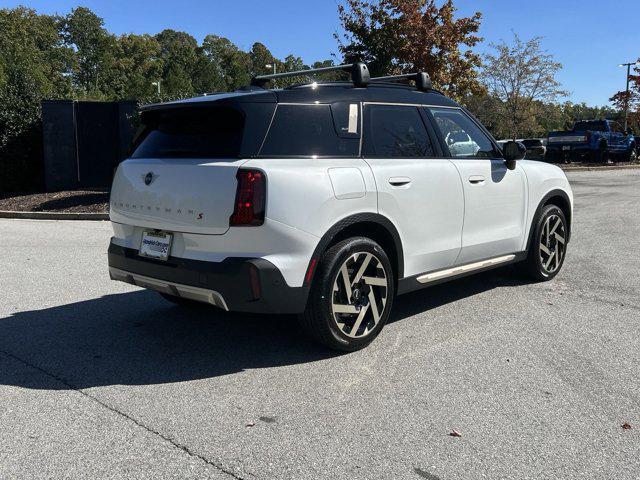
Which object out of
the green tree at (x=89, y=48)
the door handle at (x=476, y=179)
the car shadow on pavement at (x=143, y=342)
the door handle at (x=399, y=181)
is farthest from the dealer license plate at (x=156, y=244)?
the green tree at (x=89, y=48)

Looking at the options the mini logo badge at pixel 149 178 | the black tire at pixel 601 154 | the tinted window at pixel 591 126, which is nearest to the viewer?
the mini logo badge at pixel 149 178

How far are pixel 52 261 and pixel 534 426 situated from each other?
21.0 feet

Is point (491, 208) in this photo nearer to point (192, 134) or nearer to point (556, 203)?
point (556, 203)

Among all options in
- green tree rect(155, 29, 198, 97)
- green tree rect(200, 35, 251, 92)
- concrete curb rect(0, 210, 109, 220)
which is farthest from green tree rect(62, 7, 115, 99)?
concrete curb rect(0, 210, 109, 220)

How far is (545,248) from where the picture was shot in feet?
20.6

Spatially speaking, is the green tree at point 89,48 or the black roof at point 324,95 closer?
the black roof at point 324,95

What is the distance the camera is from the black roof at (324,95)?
403 centimetres

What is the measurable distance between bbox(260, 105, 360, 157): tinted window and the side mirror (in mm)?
1868

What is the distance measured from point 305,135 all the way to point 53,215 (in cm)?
1007

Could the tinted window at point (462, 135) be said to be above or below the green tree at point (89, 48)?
below

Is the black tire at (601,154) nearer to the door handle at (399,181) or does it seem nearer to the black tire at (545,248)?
the black tire at (545,248)

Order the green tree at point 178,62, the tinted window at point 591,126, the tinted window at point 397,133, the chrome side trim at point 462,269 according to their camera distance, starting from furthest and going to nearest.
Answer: the green tree at point 178,62
the tinted window at point 591,126
the chrome side trim at point 462,269
the tinted window at point 397,133

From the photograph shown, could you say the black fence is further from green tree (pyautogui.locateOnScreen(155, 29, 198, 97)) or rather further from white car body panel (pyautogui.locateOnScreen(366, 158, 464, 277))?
green tree (pyautogui.locateOnScreen(155, 29, 198, 97))

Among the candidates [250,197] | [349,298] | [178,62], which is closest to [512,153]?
[349,298]
